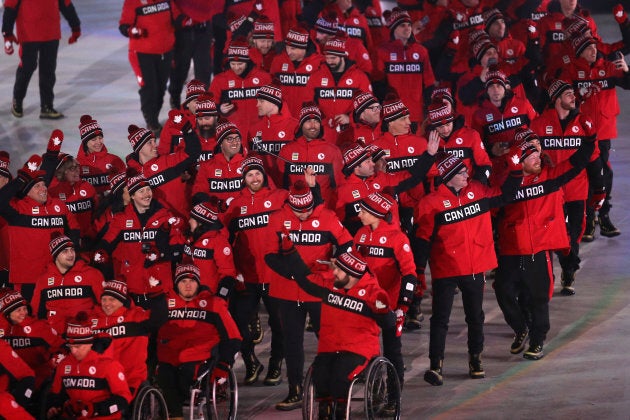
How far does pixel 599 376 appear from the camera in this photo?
48.9 feet

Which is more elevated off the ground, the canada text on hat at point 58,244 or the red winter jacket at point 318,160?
the red winter jacket at point 318,160

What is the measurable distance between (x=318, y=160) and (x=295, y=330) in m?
2.78

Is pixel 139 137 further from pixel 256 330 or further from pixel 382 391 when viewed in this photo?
pixel 382 391

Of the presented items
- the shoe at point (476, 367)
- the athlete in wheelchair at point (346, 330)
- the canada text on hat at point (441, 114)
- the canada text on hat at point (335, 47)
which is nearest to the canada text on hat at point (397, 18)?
the canada text on hat at point (335, 47)

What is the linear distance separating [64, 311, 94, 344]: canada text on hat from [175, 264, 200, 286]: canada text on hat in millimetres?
1392

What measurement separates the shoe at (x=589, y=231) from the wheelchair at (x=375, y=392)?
19.4 ft

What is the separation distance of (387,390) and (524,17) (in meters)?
9.96

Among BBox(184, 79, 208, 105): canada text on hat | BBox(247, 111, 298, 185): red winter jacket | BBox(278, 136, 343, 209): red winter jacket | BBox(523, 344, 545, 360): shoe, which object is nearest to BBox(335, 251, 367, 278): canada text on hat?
BBox(523, 344, 545, 360): shoe

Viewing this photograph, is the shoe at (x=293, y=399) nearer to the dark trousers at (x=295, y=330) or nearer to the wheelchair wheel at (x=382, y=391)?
the dark trousers at (x=295, y=330)

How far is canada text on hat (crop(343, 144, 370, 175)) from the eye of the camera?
1564 cm

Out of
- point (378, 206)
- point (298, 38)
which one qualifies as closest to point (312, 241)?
point (378, 206)

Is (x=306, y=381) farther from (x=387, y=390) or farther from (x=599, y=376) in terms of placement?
(x=599, y=376)

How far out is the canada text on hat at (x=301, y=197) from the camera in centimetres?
1430

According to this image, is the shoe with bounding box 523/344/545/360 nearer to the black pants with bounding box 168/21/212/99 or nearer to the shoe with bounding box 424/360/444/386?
the shoe with bounding box 424/360/444/386
